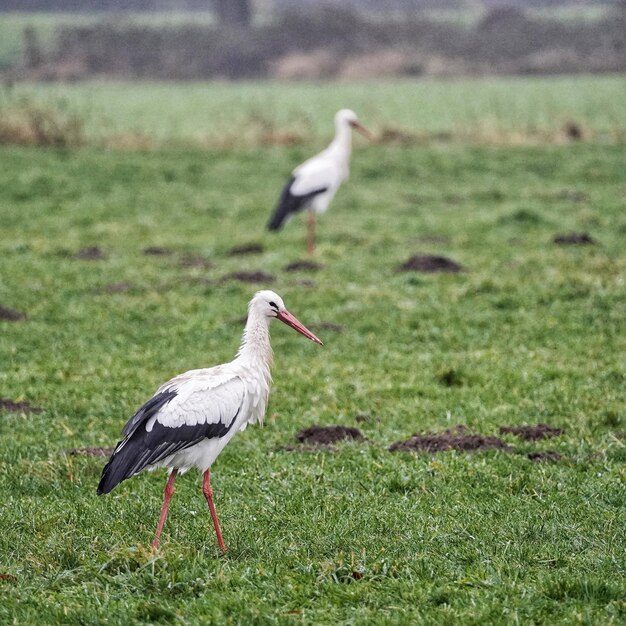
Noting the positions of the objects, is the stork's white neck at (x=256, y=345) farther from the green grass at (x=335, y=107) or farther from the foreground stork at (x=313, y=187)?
the green grass at (x=335, y=107)

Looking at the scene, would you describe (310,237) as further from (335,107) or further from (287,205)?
(335,107)

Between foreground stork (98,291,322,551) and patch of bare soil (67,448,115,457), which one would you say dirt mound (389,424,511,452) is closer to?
foreground stork (98,291,322,551)

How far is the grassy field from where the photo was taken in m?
5.74

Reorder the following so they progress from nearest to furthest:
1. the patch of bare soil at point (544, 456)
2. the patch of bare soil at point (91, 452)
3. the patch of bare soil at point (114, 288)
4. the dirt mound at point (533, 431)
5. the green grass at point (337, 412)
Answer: the green grass at point (337, 412) → the patch of bare soil at point (544, 456) → the patch of bare soil at point (91, 452) → the dirt mound at point (533, 431) → the patch of bare soil at point (114, 288)

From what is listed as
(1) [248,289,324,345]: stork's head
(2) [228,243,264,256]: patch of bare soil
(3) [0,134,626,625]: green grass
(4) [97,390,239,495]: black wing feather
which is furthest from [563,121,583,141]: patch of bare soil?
(4) [97,390,239,495]: black wing feather

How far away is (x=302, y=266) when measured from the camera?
1519 cm

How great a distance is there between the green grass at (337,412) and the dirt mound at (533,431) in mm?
129

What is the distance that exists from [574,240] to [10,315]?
8.49 meters

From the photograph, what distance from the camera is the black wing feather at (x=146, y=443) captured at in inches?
250

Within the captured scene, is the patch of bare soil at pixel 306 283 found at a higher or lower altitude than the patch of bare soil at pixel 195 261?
lower

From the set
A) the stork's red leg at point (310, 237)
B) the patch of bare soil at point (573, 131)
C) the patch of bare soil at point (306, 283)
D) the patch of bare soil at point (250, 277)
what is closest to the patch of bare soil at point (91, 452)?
→ the patch of bare soil at point (306, 283)

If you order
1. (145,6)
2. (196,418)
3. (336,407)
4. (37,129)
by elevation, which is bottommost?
(336,407)

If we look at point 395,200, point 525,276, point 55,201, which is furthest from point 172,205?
point 525,276

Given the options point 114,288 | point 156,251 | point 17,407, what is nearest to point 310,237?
point 156,251
